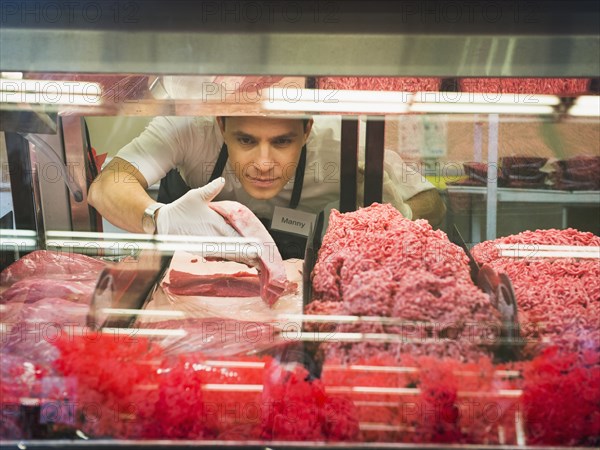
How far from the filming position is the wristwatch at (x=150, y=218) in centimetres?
176

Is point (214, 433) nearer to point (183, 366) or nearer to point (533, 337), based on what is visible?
point (183, 366)

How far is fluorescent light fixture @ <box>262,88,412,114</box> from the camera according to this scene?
156cm

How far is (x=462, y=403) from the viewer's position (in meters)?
1.47

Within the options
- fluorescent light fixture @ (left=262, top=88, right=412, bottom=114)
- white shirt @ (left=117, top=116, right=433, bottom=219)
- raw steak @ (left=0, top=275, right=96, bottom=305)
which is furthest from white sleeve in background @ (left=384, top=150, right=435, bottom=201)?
raw steak @ (left=0, top=275, right=96, bottom=305)

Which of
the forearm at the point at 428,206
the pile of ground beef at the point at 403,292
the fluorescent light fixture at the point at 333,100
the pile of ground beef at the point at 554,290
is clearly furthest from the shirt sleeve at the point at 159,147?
the pile of ground beef at the point at 554,290

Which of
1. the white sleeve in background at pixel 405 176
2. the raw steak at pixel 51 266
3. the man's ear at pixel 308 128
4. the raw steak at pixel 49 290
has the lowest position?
the raw steak at pixel 49 290

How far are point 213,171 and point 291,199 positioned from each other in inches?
9.2

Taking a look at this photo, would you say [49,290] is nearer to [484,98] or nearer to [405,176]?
[405,176]

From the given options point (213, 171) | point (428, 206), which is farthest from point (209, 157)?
point (428, 206)

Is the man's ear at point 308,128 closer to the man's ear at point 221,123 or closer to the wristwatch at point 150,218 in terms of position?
the man's ear at point 221,123

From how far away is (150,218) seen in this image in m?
1.77

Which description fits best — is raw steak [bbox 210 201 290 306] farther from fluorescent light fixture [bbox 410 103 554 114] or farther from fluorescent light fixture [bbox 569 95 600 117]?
fluorescent light fixture [bbox 569 95 600 117]

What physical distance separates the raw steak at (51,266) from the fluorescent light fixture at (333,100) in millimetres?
787

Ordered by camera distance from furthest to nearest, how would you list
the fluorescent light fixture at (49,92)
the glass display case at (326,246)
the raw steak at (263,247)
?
the raw steak at (263,247)
the fluorescent light fixture at (49,92)
the glass display case at (326,246)
